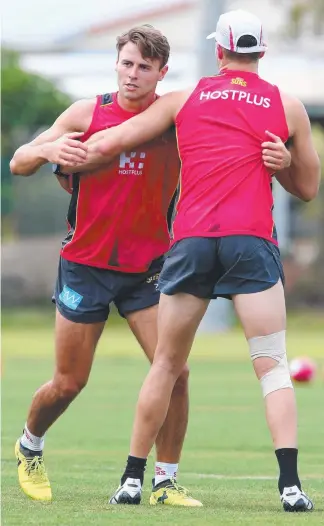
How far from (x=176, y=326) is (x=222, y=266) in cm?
39

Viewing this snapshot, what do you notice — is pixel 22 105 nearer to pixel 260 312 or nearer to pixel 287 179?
pixel 287 179

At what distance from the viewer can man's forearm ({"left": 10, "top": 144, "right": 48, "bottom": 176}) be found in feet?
25.8

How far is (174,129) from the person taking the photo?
7.76 meters

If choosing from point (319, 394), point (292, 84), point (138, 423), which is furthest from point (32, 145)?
point (292, 84)

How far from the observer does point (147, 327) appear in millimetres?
8062

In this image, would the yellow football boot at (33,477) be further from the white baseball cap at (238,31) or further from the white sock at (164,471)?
the white baseball cap at (238,31)

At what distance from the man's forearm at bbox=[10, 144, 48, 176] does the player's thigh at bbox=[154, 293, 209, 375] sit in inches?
41.2

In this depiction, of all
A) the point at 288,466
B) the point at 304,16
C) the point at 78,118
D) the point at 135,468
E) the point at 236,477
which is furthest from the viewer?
the point at 304,16

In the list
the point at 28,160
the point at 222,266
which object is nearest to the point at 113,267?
the point at 28,160

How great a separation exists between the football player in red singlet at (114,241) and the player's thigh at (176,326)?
0.37 meters

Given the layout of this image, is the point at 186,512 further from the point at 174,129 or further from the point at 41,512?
the point at 174,129

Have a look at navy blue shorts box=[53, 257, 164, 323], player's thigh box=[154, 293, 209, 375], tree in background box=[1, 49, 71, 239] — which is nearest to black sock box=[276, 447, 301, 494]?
player's thigh box=[154, 293, 209, 375]

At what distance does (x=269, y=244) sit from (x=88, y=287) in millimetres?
1221

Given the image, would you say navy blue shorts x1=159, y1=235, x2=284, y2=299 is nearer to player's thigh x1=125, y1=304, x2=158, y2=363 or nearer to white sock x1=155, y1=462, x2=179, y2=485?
player's thigh x1=125, y1=304, x2=158, y2=363
